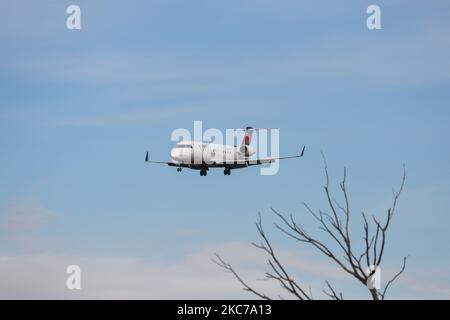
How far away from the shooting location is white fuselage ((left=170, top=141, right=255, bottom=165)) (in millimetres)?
76688

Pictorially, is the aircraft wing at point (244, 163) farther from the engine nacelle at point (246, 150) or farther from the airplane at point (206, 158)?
the engine nacelle at point (246, 150)

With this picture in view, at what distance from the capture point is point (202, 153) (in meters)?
78.8

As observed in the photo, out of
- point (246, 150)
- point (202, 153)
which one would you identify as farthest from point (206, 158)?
point (246, 150)

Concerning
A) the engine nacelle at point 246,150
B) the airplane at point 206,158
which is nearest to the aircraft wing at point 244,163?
the airplane at point 206,158

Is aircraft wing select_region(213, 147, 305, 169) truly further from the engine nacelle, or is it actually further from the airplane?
the engine nacelle

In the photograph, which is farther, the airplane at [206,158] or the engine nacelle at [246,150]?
the engine nacelle at [246,150]

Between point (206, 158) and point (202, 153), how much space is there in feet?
3.27

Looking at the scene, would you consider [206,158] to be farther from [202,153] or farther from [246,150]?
[246,150]

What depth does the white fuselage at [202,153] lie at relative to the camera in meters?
76.7

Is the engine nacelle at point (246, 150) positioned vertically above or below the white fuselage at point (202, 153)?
above

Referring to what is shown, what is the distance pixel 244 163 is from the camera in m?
80.8

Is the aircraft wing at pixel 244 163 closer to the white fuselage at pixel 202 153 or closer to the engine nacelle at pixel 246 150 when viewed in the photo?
the white fuselage at pixel 202 153
